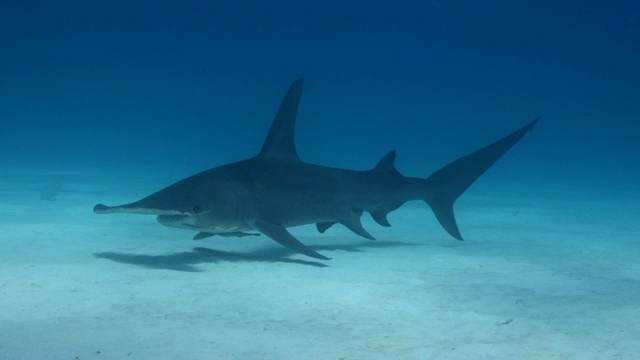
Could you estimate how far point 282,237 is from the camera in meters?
6.07

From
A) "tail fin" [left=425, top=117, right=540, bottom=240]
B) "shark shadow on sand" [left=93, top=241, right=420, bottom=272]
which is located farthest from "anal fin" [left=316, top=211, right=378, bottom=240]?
"tail fin" [left=425, top=117, right=540, bottom=240]

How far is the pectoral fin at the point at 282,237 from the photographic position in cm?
597

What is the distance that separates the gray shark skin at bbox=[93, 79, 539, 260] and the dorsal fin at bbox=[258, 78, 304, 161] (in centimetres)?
1

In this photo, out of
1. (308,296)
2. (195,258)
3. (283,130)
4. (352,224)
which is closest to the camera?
(308,296)

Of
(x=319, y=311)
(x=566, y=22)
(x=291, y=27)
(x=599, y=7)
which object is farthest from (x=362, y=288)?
(x=291, y=27)

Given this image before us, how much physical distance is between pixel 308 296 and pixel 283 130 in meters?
2.91

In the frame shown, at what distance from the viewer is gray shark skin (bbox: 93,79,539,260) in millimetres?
5586

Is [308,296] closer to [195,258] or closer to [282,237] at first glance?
[282,237]

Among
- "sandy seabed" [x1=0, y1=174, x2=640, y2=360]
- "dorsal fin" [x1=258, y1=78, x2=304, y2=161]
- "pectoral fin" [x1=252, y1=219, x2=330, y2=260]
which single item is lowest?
"sandy seabed" [x1=0, y1=174, x2=640, y2=360]

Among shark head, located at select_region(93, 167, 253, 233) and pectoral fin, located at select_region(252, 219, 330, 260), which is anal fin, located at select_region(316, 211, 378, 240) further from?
shark head, located at select_region(93, 167, 253, 233)

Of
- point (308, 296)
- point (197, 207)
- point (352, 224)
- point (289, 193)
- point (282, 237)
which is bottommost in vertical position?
point (308, 296)

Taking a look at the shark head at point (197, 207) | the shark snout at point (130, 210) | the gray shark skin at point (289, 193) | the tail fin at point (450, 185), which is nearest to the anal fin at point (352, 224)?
the gray shark skin at point (289, 193)

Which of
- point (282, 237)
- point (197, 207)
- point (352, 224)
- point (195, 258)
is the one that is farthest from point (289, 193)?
point (197, 207)

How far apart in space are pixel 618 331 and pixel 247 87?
108 meters
